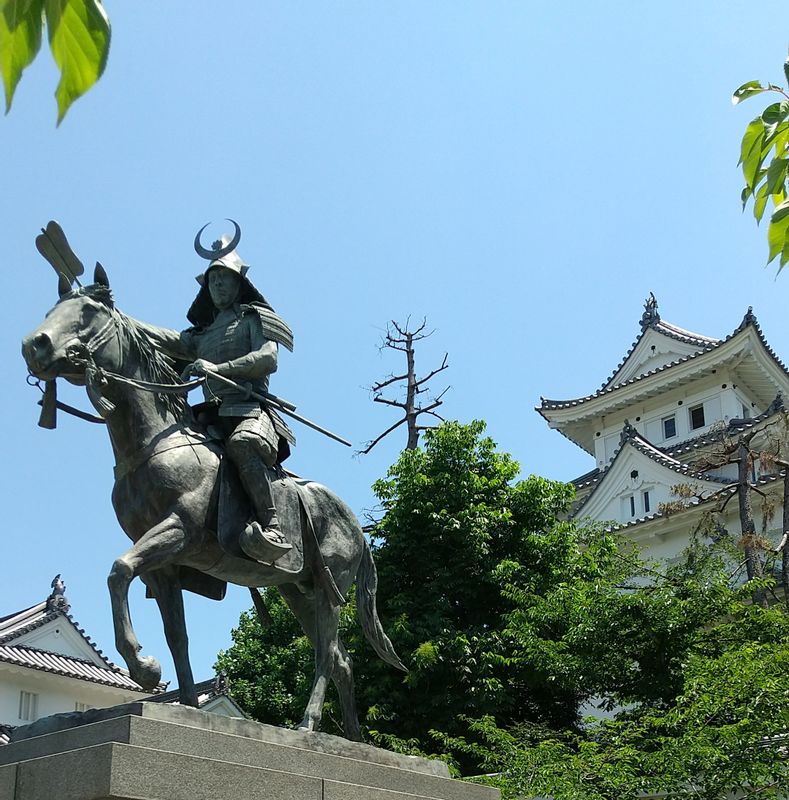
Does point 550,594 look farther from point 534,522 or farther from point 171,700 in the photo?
point 171,700

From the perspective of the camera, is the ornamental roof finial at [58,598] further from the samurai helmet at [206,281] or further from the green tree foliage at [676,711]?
the samurai helmet at [206,281]

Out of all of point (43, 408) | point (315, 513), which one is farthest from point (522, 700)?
point (43, 408)

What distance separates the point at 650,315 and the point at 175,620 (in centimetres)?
3738

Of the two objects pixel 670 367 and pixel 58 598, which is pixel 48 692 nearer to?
pixel 58 598

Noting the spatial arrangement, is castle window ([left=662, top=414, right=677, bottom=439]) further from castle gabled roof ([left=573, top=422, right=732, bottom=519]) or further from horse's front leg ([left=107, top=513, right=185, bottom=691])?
horse's front leg ([left=107, top=513, right=185, bottom=691])

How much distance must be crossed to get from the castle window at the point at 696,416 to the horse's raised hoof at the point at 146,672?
33.9m

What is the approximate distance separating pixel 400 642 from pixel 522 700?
9.01 ft

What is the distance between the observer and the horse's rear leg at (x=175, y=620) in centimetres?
747

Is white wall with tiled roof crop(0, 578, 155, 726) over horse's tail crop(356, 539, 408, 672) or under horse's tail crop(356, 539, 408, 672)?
over

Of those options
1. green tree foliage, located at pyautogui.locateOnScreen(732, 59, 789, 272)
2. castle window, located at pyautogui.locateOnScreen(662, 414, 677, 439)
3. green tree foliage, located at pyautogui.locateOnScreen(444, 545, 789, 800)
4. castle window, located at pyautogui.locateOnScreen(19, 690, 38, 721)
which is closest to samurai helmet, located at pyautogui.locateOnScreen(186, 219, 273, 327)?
green tree foliage, located at pyautogui.locateOnScreen(732, 59, 789, 272)

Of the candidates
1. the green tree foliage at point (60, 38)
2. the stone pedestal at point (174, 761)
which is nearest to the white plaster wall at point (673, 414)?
the stone pedestal at point (174, 761)

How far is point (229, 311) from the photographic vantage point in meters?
8.66

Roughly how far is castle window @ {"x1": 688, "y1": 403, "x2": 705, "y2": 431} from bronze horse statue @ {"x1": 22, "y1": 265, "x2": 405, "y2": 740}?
32.3m

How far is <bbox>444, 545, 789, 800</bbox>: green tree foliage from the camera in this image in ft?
46.7
